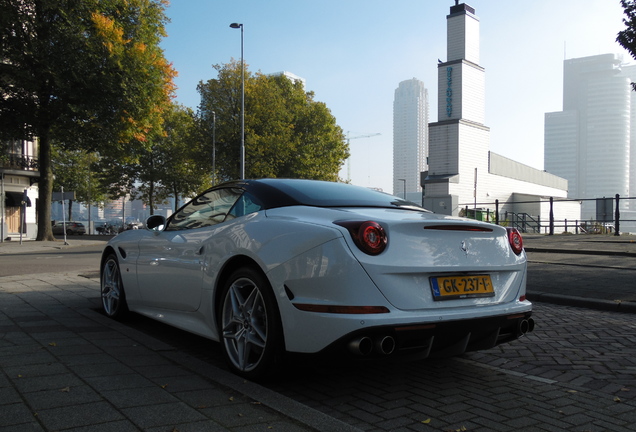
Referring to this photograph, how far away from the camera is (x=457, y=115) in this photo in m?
46.4

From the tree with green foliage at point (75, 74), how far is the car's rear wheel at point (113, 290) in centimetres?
1921

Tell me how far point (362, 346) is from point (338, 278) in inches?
15.0

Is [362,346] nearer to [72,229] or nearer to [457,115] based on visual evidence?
[457,115]

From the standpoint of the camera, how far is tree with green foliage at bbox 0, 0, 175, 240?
2259 cm

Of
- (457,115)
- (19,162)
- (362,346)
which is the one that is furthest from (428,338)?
(457,115)

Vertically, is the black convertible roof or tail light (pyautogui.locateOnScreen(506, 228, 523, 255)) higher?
the black convertible roof

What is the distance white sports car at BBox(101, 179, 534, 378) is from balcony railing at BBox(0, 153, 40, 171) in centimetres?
3319

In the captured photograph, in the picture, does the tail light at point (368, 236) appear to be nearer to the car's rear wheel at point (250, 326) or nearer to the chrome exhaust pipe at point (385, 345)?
the chrome exhaust pipe at point (385, 345)

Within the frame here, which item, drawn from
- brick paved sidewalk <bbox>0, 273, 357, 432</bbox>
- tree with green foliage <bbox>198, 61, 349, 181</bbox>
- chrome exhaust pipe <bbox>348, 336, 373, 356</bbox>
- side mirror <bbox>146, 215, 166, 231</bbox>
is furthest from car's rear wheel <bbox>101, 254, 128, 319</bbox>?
tree with green foliage <bbox>198, 61, 349, 181</bbox>

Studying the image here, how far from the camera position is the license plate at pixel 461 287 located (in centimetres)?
319

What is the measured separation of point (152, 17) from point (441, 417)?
91.5 ft

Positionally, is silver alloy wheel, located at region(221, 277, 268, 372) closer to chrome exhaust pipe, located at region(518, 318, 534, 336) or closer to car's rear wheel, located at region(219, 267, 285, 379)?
car's rear wheel, located at region(219, 267, 285, 379)

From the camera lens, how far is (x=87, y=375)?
11.1ft

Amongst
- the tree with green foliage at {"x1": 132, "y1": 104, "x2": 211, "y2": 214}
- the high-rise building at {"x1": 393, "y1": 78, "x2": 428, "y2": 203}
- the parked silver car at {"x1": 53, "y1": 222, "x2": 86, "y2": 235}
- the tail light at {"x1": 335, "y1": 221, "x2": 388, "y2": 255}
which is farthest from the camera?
the high-rise building at {"x1": 393, "y1": 78, "x2": 428, "y2": 203}
